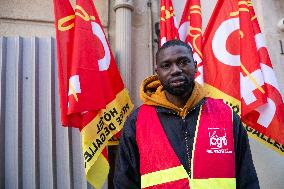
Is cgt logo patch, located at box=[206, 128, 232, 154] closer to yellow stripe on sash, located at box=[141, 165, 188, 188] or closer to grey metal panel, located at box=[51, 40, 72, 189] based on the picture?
yellow stripe on sash, located at box=[141, 165, 188, 188]

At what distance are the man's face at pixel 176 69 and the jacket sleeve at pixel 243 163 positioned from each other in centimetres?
40

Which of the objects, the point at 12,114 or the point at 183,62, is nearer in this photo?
the point at 183,62

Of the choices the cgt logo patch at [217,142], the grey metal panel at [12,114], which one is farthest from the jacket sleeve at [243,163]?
the grey metal panel at [12,114]

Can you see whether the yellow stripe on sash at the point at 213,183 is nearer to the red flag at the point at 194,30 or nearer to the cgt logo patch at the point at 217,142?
the cgt logo patch at the point at 217,142

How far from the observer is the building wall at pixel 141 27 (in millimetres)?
3541

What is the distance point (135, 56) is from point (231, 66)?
3.94 feet

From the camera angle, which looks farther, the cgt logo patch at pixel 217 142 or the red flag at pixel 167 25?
the red flag at pixel 167 25

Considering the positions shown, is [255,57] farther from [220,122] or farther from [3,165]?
[3,165]

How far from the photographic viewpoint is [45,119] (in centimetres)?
336

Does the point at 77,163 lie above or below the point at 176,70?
below

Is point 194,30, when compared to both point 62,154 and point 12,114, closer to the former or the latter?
point 62,154

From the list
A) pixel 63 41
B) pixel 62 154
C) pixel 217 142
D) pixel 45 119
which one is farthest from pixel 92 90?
pixel 217 142

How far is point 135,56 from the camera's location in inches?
155

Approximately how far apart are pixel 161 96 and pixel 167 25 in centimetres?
151
